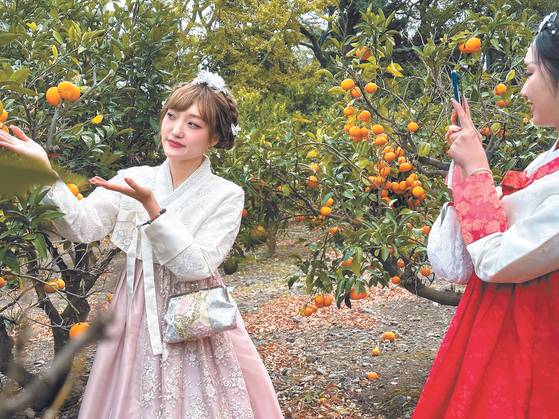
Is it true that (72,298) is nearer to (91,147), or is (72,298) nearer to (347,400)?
(91,147)

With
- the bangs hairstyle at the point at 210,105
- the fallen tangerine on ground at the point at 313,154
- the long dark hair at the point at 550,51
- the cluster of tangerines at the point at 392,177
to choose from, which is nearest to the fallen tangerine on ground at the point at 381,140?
the cluster of tangerines at the point at 392,177

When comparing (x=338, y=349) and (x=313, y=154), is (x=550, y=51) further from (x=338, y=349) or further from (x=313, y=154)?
(x=338, y=349)

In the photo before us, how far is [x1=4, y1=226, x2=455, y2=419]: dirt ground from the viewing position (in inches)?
124

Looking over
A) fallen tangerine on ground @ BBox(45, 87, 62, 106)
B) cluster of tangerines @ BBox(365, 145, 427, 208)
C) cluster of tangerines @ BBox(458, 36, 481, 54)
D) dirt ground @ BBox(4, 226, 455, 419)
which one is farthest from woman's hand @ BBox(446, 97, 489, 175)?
dirt ground @ BBox(4, 226, 455, 419)

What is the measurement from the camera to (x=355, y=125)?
246 centimetres

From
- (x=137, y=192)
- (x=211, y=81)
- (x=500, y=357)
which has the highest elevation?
(x=211, y=81)

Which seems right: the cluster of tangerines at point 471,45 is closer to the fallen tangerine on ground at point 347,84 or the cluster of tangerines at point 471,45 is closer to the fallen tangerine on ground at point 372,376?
the fallen tangerine on ground at point 347,84

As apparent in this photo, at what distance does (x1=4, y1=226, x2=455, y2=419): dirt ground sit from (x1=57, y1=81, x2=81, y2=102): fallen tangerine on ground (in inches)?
29.7

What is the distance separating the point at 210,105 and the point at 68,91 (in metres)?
0.42

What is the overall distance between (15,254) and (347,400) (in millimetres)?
2016

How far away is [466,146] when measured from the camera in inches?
53.7

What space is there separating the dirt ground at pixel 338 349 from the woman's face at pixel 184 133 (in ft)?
2.19

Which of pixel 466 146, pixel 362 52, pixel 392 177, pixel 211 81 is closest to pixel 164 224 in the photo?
pixel 211 81

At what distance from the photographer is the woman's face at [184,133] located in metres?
1.90
